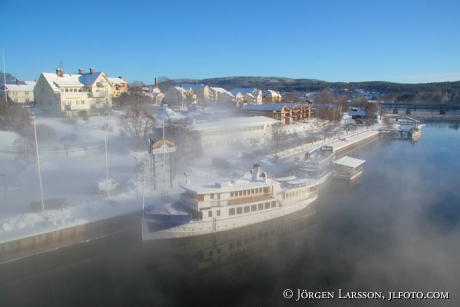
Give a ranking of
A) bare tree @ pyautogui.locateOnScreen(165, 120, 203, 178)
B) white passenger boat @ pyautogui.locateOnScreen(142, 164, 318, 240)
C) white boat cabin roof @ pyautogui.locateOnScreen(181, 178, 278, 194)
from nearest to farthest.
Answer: white passenger boat @ pyautogui.locateOnScreen(142, 164, 318, 240)
white boat cabin roof @ pyautogui.locateOnScreen(181, 178, 278, 194)
bare tree @ pyautogui.locateOnScreen(165, 120, 203, 178)

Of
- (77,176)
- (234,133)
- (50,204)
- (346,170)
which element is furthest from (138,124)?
(346,170)

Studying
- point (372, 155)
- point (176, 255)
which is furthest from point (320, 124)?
point (176, 255)

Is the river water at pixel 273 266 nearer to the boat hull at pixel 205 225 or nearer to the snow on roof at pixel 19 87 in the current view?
the boat hull at pixel 205 225

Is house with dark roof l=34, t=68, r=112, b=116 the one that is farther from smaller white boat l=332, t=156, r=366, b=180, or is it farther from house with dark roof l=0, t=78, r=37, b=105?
smaller white boat l=332, t=156, r=366, b=180

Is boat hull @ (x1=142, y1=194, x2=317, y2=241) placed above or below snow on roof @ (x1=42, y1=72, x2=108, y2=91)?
below

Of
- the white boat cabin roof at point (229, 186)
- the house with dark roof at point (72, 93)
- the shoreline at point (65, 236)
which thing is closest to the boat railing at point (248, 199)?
the white boat cabin roof at point (229, 186)

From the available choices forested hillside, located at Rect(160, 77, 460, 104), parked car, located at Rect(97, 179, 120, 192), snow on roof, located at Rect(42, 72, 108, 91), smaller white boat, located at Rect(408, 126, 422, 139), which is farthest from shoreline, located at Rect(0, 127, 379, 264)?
forested hillside, located at Rect(160, 77, 460, 104)
